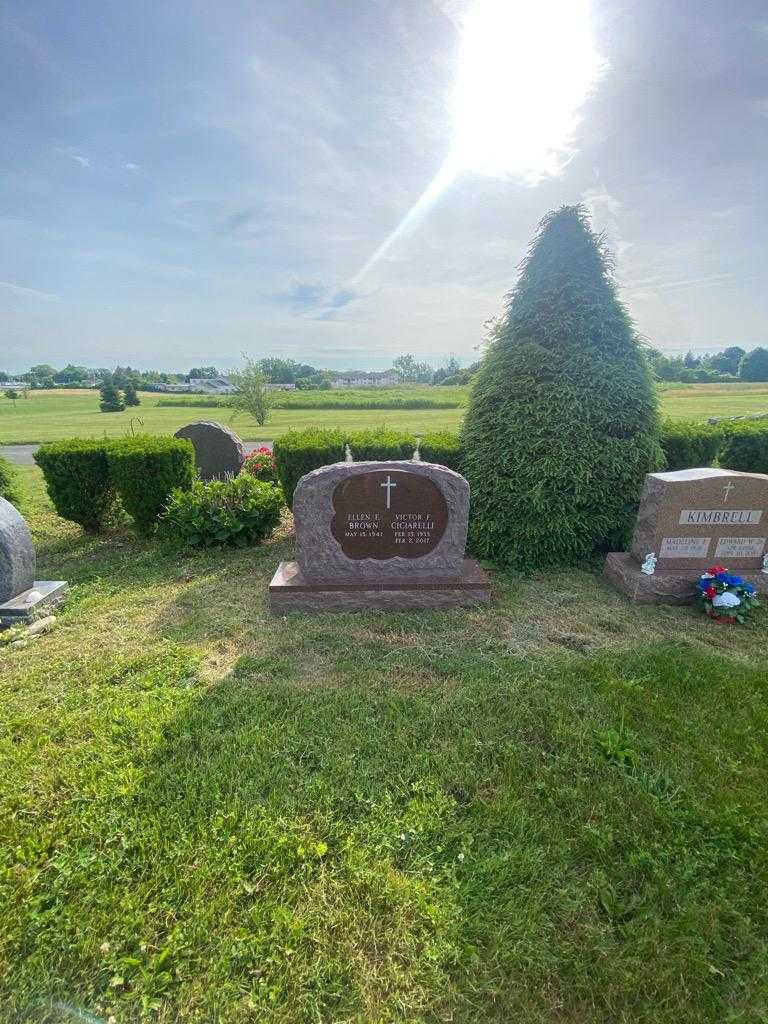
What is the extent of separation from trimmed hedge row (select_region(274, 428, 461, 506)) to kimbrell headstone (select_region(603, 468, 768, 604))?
2.28 m

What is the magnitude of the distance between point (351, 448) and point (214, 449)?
3.00m

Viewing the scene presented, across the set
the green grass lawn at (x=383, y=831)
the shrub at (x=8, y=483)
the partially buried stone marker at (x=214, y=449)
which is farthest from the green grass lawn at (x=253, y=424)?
the green grass lawn at (x=383, y=831)

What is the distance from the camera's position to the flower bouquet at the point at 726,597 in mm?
4082

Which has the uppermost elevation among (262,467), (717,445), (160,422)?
(717,445)

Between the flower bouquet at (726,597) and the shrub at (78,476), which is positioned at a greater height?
the shrub at (78,476)

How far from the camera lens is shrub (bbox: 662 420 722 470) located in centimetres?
619

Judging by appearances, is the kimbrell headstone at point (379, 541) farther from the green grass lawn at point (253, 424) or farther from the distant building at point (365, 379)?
the distant building at point (365, 379)

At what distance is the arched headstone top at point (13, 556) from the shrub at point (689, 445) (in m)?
7.43

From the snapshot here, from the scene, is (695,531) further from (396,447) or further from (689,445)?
(396,447)

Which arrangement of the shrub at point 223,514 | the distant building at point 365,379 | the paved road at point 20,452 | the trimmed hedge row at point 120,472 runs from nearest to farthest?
the shrub at point 223,514, the trimmed hedge row at point 120,472, the paved road at point 20,452, the distant building at point 365,379

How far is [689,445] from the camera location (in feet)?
20.4

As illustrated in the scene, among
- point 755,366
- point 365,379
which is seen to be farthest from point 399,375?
point 755,366

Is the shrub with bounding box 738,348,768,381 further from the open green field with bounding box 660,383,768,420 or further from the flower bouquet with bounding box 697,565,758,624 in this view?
the flower bouquet with bounding box 697,565,758,624

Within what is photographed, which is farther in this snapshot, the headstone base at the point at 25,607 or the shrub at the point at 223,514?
the shrub at the point at 223,514
